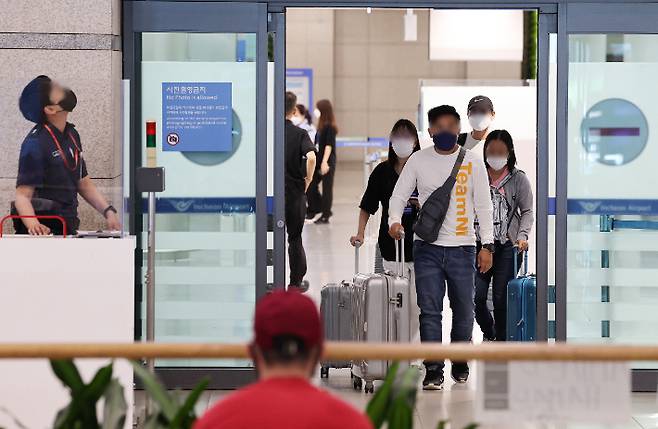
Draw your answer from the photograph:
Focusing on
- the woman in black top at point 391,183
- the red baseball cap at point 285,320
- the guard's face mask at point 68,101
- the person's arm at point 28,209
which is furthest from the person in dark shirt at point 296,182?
the red baseball cap at point 285,320

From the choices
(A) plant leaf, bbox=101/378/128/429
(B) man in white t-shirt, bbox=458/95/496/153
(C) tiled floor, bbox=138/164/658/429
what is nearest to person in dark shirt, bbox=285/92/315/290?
(C) tiled floor, bbox=138/164/658/429

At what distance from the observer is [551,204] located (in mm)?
7586

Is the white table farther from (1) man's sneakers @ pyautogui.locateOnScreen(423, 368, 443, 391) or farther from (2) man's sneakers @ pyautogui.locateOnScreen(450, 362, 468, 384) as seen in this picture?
(2) man's sneakers @ pyautogui.locateOnScreen(450, 362, 468, 384)

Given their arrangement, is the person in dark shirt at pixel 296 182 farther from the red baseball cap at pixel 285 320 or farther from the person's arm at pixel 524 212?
the red baseball cap at pixel 285 320

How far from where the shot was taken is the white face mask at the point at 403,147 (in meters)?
8.11

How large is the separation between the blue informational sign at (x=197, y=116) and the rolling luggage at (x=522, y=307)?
6.22 ft

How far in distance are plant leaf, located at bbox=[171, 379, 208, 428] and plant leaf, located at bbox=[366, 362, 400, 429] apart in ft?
1.48

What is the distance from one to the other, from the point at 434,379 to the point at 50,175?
250 centimetres

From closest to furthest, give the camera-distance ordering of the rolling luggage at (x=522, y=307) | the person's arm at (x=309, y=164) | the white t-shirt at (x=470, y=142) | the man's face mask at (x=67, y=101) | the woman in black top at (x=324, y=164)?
the man's face mask at (x=67, y=101)
the rolling luggage at (x=522, y=307)
the white t-shirt at (x=470, y=142)
the person's arm at (x=309, y=164)
the woman in black top at (x=324, y=164)

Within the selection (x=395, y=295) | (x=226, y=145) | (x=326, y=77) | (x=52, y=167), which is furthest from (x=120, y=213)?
(x=326, y=77)

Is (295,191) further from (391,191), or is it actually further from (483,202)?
(483,202)

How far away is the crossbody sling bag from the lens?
7.30 meters

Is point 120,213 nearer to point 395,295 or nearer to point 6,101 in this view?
point 6,101

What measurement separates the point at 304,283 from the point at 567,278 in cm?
397
